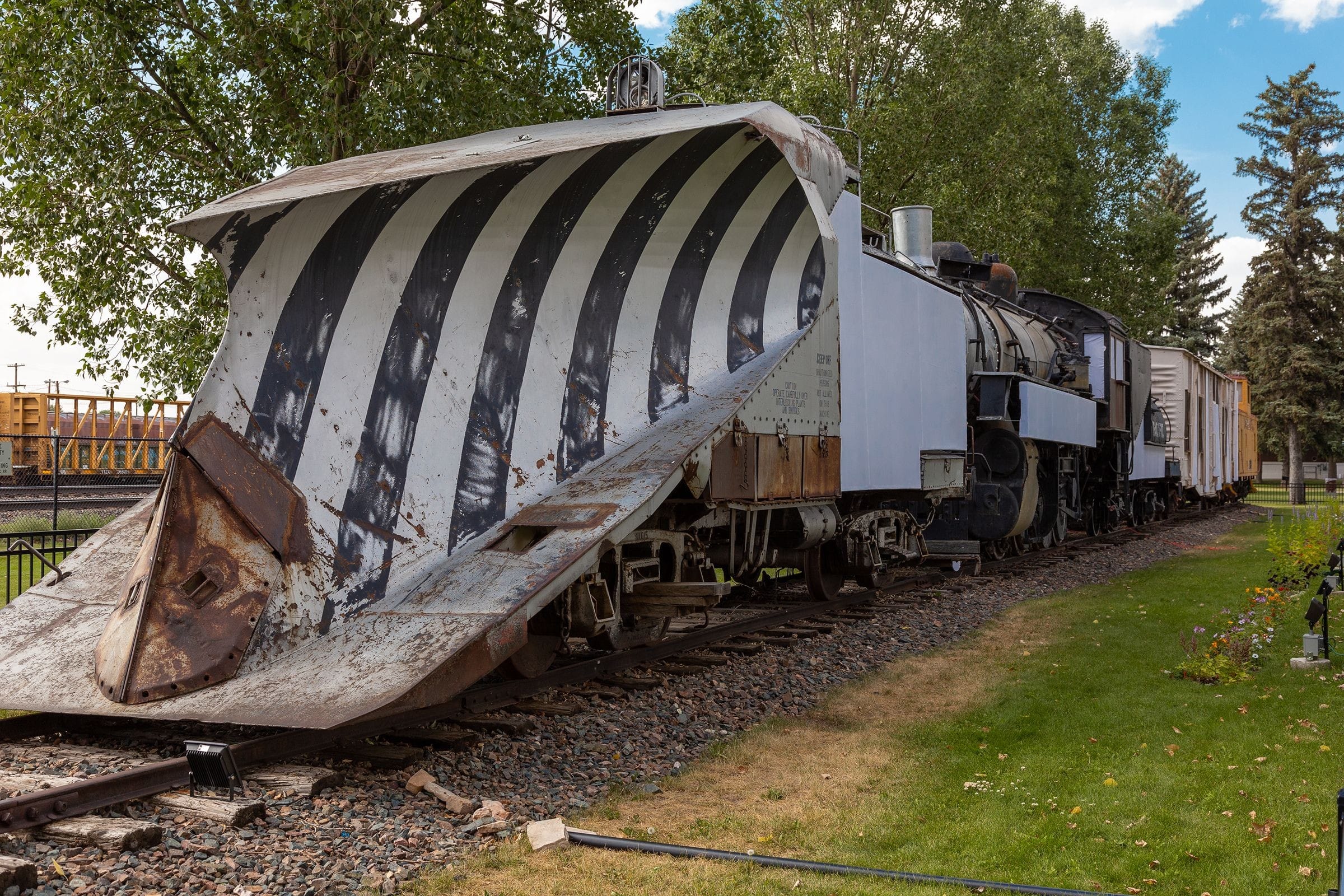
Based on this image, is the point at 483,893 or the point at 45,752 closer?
the point at 483,893

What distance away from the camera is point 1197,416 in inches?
1054

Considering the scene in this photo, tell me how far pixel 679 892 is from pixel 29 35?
1091 cm

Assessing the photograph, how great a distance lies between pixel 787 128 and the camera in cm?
624

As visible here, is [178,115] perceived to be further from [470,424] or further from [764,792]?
[764,792]

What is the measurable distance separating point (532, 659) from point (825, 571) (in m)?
4.66

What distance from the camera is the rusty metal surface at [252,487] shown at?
5496mm

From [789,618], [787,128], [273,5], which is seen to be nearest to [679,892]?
[787,128]

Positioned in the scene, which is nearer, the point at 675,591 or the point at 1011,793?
the point at 1011,793

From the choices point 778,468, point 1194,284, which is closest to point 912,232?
point 778,468

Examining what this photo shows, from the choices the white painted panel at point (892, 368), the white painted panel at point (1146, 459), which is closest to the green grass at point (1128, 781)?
the white painted panel at point (892, 368)

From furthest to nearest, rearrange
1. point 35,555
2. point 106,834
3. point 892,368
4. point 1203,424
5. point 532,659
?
point 1203,424
point 35,555
point 892,368
point 532,659
point 106,834

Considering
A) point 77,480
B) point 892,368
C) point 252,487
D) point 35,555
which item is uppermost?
point 892,368

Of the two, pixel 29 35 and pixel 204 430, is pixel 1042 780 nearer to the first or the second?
pixel 204 430

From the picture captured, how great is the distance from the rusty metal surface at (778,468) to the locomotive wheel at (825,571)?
8.08 feet
